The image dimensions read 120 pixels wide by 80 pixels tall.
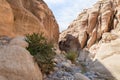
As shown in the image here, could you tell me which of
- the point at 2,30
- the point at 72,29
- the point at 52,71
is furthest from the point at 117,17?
the point at 52,71

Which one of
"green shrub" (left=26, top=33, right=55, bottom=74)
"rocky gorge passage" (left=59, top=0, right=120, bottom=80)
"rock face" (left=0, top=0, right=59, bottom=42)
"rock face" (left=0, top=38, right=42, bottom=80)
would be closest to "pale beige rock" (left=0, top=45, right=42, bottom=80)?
"rock face" (left=0, top=38, right=42, bottom=80)

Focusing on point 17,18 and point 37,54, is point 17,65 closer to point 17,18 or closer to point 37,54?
point 37,54

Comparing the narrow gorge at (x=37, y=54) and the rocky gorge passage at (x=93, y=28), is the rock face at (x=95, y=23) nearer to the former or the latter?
the rocky gorge passage at (x=93, y=28)

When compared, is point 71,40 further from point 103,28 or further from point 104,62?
point 104,62

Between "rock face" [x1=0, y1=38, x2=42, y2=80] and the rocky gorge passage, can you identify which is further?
the rocky gorge passage

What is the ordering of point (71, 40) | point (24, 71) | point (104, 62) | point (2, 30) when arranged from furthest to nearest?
point (71, 40) → point (2, 30) → point (104, 62) → point (24, 71)

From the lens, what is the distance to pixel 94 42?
1606 inches

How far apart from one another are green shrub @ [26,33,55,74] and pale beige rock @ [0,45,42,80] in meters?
0.50

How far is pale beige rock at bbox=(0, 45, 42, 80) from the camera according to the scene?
7.28m

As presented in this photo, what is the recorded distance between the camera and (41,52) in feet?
30.8

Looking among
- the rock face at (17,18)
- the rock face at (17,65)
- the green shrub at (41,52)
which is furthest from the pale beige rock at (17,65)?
the rock face at (17,18)

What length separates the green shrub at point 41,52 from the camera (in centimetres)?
885

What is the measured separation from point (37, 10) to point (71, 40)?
14.9m

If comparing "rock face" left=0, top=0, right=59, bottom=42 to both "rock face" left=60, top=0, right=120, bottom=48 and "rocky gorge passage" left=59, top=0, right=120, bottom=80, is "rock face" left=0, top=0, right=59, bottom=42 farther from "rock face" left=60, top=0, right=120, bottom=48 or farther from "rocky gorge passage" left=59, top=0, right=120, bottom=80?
"rock face" left=60, top=0, right=120, bottom=48
